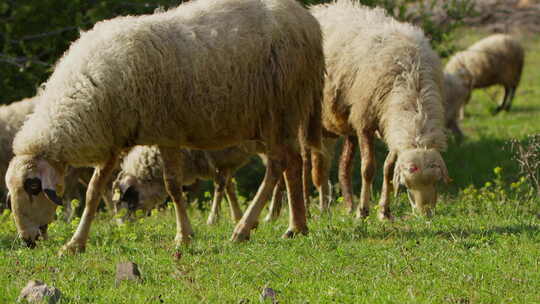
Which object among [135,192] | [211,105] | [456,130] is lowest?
[456,130]

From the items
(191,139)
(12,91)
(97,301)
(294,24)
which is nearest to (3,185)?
(12,91)

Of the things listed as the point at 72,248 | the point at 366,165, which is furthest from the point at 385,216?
the point at 72,248

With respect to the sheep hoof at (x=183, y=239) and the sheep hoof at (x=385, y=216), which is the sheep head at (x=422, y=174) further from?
the sheep hoof at (x=183, y=239)

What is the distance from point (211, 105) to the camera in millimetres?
7000

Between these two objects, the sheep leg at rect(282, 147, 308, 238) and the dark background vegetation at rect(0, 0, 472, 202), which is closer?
the sheep leg at rect(282, 147, 308, 238)

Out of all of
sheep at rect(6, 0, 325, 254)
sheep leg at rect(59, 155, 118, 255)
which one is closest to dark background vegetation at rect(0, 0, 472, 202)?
sheep at rect(6, 0, 325, 254)

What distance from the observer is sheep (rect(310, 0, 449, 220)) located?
7941 mm

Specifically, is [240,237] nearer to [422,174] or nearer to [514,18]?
[422,174]

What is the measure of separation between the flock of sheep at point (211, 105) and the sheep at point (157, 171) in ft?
6.89

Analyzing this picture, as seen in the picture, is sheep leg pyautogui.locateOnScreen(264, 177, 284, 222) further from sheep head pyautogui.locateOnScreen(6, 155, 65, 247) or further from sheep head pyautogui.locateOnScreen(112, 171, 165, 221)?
sheep head pyautogui.locateOnScreen(6, 155, 65, 247)

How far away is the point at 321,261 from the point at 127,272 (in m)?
1.37

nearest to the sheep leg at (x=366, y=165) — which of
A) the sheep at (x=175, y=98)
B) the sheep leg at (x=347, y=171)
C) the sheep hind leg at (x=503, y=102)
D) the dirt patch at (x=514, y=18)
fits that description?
the sheep leg at (x=347, y=171)

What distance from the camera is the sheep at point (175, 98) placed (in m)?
6.68

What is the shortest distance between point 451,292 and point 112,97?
3048 millimetres
